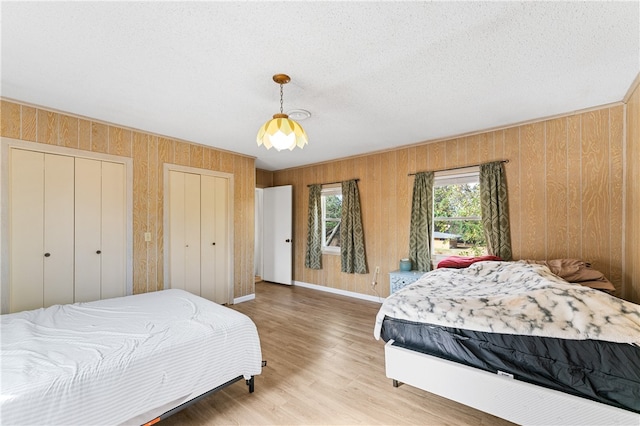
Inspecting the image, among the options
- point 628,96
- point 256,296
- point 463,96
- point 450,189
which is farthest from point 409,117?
point 256,296

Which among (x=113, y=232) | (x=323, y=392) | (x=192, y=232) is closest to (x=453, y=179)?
(x=323, y=392)

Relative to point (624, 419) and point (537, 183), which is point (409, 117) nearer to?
point (537, 183)

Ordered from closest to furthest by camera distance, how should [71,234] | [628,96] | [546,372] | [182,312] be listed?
[546,372]
[182,312]
[628,96]
[71,234]

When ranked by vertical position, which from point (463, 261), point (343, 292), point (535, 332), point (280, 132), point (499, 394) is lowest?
point (343, 292)

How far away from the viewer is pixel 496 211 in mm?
3406

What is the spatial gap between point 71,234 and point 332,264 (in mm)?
3807

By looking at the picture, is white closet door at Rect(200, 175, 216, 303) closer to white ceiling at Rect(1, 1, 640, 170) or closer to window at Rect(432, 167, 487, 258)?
white ceiling at Rect(1, 1, 640, 170)

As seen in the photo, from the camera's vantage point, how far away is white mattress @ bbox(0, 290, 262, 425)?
1372 millimetres

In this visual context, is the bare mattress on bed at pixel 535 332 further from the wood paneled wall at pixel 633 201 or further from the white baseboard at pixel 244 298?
the white baseboard at pixel 244 298

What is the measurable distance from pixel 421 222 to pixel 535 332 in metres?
2.60

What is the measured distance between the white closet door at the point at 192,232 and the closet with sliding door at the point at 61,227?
748mm

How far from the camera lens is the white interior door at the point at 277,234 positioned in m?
5.71

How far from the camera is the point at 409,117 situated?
310cm

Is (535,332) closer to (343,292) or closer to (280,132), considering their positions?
(280,132)
